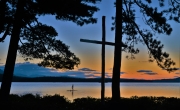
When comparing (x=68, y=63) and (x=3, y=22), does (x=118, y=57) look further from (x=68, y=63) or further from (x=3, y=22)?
(x=3, y=22)

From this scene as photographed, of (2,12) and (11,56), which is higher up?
(2,12)

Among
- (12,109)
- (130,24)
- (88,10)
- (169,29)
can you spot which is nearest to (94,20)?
(88,10)

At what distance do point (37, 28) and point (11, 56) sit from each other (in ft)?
7.21

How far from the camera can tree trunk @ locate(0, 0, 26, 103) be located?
13227 mm

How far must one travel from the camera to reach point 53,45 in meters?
14.9

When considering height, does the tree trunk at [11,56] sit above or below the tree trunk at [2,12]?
below

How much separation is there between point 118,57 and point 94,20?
254cm

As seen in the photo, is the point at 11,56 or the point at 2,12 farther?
the point at 2,12

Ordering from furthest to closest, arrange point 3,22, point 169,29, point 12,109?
point 169,29 < point 3,22 < point 12,109

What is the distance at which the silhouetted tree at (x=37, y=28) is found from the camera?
13359mm

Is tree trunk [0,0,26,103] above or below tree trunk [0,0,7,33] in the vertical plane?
below

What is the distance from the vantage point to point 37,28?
14625 millimetres

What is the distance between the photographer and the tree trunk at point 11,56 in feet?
43.4

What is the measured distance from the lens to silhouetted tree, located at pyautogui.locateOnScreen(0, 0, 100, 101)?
43.8 ft
